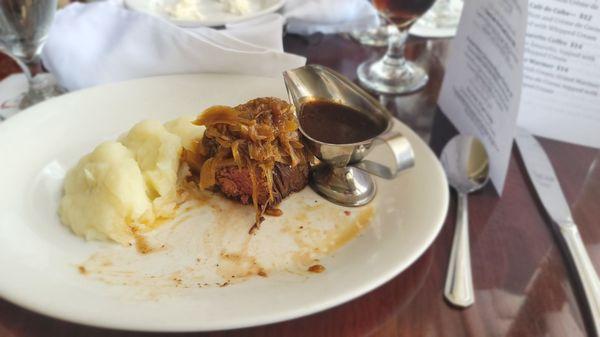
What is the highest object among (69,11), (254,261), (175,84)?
(69,11)

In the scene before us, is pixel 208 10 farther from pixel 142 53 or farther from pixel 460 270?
pixel 460 270

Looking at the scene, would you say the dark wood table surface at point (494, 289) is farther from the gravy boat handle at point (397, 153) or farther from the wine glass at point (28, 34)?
the wine glass at point (28, 34)

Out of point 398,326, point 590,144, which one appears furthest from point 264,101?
point 590,144

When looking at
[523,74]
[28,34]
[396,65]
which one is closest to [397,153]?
[523,74]

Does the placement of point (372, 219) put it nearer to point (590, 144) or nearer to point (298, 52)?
point (590, 144)

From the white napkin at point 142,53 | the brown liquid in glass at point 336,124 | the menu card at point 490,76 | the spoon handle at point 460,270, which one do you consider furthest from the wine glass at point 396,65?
the spoon handle at point 460,270

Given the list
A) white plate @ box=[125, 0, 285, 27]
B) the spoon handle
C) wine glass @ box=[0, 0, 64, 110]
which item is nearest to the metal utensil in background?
the spoon handle

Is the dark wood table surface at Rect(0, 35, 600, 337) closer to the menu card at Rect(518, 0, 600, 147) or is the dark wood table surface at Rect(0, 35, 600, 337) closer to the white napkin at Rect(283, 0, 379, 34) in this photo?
the menu card at Rect(518, 0, 600, 147)
